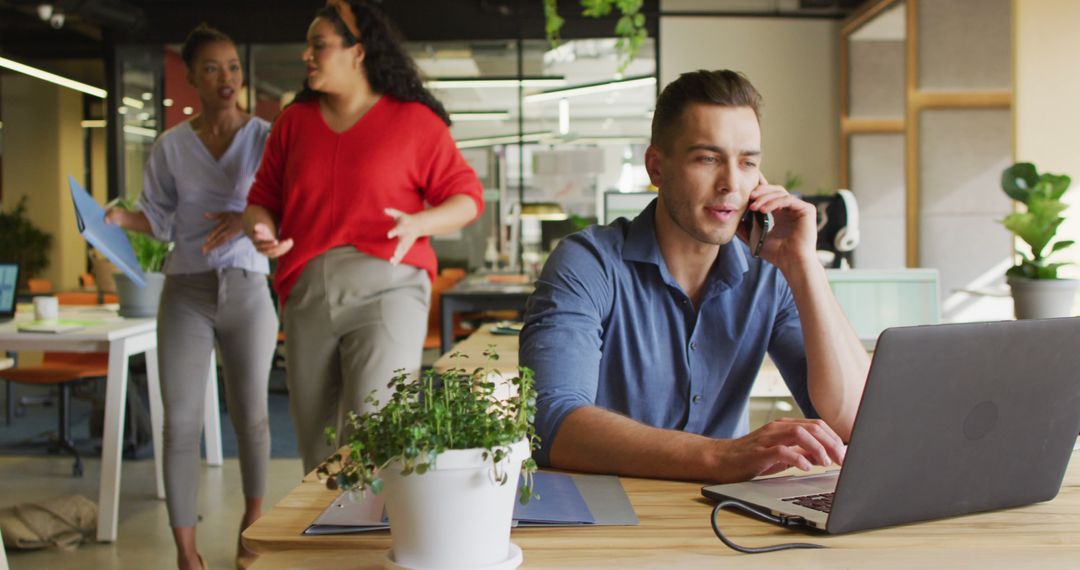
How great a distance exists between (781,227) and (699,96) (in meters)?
0.29

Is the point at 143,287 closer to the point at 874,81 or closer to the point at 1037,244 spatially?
the point at 1037,244

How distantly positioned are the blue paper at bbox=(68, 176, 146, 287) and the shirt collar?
2.39 m

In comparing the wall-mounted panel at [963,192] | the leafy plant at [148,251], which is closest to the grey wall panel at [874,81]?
the wall-mounted panel at [963,192]

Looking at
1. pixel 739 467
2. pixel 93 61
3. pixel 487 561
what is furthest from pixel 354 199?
pixel 93 61

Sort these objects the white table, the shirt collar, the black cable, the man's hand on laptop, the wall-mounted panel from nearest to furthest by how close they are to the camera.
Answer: the black cable → the man's hand on laptop → the shirt collar → the white table → the wall-mounted panel

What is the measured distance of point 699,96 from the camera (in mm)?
1853

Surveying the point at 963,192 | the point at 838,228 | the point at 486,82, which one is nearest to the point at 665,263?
the point at 838,228

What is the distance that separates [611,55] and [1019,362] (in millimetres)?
8835

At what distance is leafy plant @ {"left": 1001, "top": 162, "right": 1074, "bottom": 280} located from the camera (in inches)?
119

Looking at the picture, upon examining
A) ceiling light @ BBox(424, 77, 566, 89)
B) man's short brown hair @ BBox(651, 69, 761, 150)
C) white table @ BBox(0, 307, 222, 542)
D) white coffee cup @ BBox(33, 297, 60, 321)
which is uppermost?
ceiling light @ BBox(424, 77, 566, 89)

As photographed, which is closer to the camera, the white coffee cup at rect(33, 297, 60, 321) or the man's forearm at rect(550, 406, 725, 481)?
the man's forearm at rect(550, 406, 725, 481)

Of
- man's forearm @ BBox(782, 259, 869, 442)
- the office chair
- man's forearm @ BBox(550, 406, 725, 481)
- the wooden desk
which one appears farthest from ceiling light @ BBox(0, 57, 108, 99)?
the wooden desk

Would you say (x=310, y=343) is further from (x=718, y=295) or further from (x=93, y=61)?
(x=93, y=61)

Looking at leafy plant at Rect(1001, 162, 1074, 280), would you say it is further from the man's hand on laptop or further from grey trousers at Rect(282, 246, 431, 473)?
the man's hand on laptop
